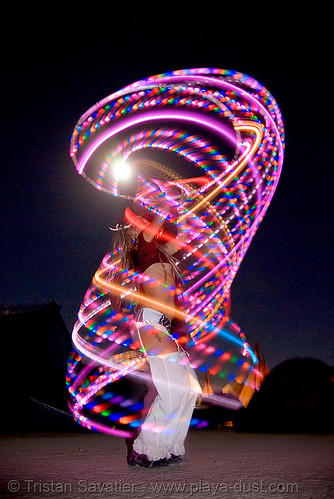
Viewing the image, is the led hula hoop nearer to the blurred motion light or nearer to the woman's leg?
the blurred motion light

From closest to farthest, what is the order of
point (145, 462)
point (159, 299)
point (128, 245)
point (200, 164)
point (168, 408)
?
point (145, 462)
point (168, 408)
point (159, 299)
point (128, 245)
point (200, 164)

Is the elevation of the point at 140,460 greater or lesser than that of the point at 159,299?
lesser

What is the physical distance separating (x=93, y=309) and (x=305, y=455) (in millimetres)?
2923

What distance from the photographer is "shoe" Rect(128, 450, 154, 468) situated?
2.87 meters

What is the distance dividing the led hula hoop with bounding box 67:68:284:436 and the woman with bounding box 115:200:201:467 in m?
1.67

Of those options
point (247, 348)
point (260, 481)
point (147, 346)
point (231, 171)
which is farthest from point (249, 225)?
point (260, 481)

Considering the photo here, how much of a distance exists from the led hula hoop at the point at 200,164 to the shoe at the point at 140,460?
2060mm

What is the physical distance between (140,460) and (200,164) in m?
5.07

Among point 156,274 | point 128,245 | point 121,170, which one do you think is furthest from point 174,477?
point 121,170

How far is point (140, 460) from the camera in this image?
9.53ft

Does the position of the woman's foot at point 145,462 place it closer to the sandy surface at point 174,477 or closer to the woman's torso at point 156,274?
the sandy surface at point 174,477

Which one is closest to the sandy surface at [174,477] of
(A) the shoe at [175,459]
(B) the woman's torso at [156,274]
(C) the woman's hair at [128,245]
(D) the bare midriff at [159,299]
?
(A) the shoe at [175,459]

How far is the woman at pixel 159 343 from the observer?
9.57 feet

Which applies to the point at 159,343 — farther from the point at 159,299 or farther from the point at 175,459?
the point at 175,459
